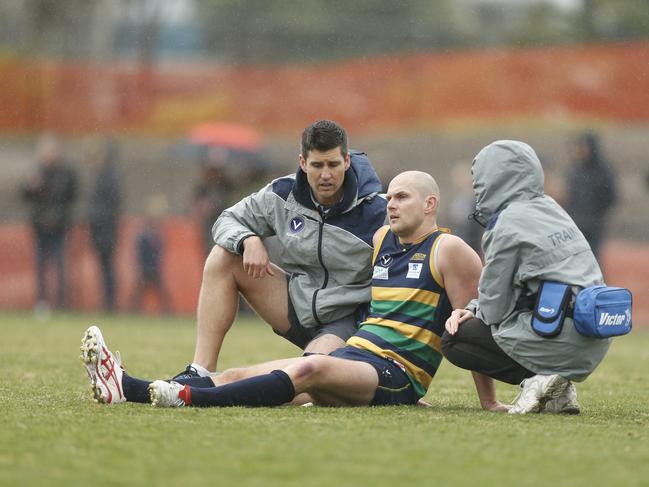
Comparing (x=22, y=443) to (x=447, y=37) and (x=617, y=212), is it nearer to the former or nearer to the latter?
(x=617, y=212)

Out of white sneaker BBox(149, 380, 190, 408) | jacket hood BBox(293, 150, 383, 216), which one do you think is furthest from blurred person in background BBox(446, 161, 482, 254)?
white sneaker BBox(149, 380, 190, 408)

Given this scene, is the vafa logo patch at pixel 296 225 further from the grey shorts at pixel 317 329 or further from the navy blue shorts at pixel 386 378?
the navy blue shorts at pixel 386 378

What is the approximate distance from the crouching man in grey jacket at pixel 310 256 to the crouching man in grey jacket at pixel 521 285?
763 mm

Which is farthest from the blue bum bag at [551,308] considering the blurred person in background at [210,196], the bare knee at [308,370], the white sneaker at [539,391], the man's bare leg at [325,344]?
the blurred person in background at [210,196]

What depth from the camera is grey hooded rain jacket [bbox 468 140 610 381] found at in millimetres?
5652

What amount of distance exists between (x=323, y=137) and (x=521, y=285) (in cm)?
132

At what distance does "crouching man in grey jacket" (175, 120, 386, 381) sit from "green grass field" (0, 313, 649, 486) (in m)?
0.73

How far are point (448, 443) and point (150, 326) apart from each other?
9.48 m

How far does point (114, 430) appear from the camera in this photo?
4.87 meters

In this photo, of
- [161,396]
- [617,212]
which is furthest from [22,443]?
[617,212]

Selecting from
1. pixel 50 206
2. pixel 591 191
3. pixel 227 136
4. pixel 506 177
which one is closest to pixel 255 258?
pixel 506 177

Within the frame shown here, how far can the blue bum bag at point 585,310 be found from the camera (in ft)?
18.0

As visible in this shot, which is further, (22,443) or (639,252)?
(639,252)

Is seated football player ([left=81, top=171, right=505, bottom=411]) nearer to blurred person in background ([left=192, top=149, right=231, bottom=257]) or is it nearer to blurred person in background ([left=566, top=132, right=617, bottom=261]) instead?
blurred person in background ([left=566, top=132, right=617, bottom=261])
